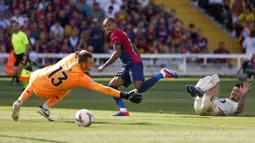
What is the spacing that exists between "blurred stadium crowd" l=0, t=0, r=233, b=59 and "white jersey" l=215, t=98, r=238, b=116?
19288 millimetres

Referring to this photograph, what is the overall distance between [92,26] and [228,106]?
68.0 ft

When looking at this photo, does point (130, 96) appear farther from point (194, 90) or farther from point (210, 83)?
point (210, 83)

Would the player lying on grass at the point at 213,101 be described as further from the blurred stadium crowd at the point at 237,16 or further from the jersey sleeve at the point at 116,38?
the blurred stadium crowd at the point at 237,16

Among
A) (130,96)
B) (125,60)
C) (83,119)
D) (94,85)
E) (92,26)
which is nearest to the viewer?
(83,119)

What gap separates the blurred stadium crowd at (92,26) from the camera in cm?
3794

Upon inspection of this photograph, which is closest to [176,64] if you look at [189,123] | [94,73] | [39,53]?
[94,73]

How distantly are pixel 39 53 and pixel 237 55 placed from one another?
923 cm

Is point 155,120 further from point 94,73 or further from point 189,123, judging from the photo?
point 94,73

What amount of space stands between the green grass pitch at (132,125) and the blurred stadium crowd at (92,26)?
14.1 meters

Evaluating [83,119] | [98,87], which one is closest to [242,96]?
[98,87]

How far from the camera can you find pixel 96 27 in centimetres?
3875

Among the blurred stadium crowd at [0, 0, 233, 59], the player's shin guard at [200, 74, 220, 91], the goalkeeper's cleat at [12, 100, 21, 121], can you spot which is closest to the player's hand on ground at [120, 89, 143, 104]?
the goalkeeper's cleat at [12, 100, 21, 121]

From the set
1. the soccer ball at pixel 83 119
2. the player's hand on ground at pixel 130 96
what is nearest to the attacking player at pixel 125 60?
the player's hand on ground at pixel 130 96

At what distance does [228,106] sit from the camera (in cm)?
1881
